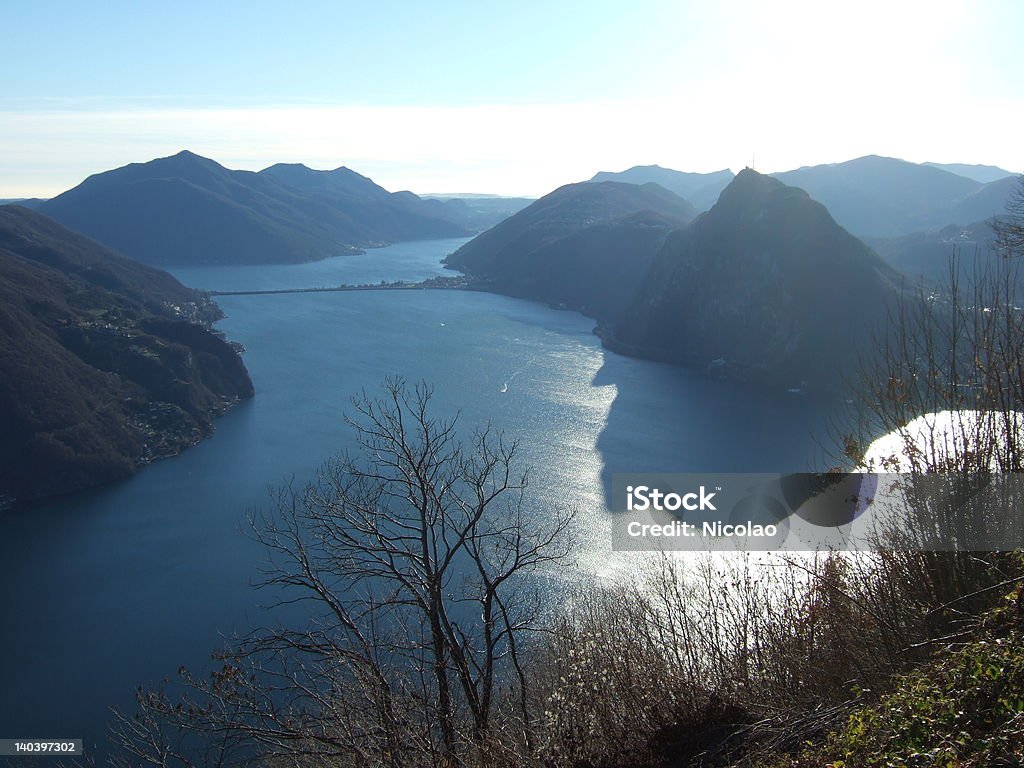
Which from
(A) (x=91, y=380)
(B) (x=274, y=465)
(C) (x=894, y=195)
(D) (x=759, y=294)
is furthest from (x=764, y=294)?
(C) (x=894, y=195)

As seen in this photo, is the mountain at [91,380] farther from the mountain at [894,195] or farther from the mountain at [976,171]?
the mountain at [976,171]

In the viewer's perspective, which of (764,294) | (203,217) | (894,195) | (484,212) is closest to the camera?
(764,294)

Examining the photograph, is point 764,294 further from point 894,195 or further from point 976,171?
point 976,171

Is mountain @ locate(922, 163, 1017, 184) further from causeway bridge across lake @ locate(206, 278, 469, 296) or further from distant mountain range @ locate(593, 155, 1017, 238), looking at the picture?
causeway bridge across lake @ locate(206, 278, 469, 296)

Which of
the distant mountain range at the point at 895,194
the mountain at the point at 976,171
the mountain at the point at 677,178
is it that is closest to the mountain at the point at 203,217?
the mountain at the point at 677,178

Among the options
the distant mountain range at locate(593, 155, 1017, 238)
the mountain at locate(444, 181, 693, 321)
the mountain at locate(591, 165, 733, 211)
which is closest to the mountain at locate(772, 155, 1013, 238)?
the distant mountain range at locate(593, 155, 1017, 238)
